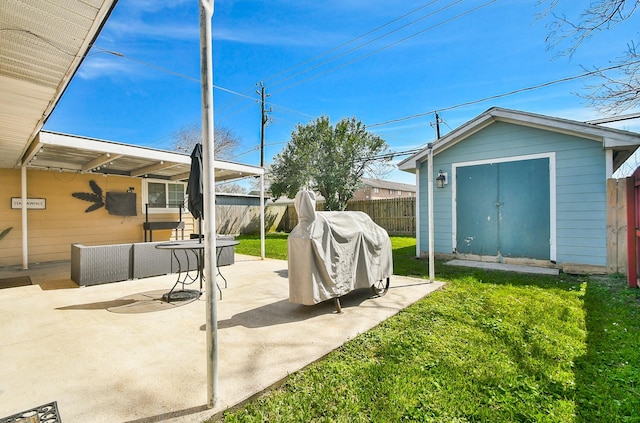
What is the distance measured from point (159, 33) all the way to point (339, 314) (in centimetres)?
921

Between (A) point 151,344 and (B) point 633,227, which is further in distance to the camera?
(B) point 633,227

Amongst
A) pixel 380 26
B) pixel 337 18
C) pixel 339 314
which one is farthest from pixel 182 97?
pixel 339 314

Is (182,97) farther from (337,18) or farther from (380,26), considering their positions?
(380,26)

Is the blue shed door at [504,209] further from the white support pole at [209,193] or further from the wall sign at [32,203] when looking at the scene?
the wall sign at [32,203]

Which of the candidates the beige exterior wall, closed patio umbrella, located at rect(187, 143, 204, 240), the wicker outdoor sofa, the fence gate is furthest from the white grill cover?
the beige exterior wall

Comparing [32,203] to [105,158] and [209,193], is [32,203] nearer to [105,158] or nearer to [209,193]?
[105,158]

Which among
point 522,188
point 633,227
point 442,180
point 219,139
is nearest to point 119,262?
point 442,180

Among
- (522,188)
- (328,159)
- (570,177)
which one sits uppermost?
(328,159)

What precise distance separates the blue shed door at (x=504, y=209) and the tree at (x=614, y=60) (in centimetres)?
181

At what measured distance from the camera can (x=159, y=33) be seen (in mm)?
8188

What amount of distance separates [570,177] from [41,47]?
8.35 meters

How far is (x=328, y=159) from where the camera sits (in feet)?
48.4

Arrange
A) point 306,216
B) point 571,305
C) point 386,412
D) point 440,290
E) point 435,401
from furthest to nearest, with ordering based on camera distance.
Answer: point 440,290, point 571,305, point 306,216, point 435,401, point 386,412

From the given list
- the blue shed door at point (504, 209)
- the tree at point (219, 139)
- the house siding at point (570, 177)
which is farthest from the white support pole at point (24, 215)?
the tree at point (219, 139)
